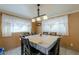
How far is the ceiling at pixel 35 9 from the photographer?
4.79ft

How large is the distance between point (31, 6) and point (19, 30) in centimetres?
46

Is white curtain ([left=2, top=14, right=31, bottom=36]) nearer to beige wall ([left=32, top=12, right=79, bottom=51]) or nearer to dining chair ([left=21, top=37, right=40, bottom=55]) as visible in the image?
dining chair ([left=21, top=37, right=40, bottom=55])

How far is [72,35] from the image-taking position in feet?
5.03

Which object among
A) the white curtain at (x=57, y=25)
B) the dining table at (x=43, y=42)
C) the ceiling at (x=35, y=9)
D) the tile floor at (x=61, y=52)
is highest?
the ceiling at (x=35, y=9)

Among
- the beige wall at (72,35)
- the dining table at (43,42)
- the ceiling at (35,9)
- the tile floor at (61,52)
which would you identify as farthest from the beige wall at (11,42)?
the beige wall at (72,35)

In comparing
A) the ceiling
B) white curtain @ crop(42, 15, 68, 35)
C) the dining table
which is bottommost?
the dining table

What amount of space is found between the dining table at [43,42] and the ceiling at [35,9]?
384 millimetres

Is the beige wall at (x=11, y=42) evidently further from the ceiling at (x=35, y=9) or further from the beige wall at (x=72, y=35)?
the beige wall at (x=72, y=35)

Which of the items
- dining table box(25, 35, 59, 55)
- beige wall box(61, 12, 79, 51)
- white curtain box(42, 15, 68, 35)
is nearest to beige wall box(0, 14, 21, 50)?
dining table box(25, 35, 59, 55)

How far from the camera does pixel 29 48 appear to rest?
1578mm

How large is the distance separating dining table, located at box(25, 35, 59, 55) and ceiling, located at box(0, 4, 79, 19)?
0.38 metres

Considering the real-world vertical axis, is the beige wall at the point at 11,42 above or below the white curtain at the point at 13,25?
below

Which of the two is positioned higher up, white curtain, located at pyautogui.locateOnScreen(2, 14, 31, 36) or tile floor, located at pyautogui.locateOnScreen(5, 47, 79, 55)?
white curtain, located at pyautogui.locateOnScreen(2, 14, 31, 36)

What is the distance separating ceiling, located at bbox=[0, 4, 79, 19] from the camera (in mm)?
1461
